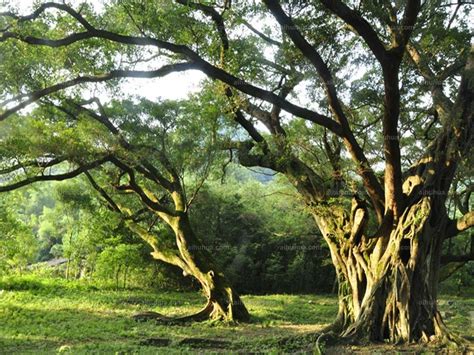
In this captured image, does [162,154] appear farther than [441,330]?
Yes

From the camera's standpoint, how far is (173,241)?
64.6ft

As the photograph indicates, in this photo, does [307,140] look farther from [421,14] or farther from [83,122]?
[83,122]

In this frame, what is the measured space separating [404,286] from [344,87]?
4727mm

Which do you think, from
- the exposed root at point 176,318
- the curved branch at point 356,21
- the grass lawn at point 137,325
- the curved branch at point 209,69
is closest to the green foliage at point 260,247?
the grass lawn at point 137,325

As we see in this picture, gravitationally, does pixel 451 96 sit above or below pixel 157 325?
above

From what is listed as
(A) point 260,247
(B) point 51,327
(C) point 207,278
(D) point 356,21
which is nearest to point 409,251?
(D) point 356,21

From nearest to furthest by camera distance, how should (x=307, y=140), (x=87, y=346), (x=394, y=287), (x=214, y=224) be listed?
(x=87, y=346) → (x=394, y=287) → (x=307, y=140) → (x=214, y=224)

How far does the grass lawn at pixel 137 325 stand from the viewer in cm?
745

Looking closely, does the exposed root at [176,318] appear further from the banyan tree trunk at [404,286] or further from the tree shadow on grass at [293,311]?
the banyan tree trunk at [404,286]

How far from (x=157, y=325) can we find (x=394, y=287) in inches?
199

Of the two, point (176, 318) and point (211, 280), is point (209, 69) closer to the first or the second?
point (211, 280)

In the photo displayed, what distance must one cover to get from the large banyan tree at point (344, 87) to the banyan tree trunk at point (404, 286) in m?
0.02

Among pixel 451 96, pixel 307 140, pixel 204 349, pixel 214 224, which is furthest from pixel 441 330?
pixel 214 224

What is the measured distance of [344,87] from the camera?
10.7 meters
